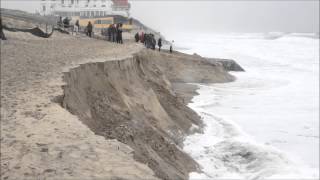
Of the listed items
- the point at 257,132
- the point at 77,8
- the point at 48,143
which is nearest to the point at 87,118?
the point at 48,143

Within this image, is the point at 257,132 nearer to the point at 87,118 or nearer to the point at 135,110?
the point at 135,110

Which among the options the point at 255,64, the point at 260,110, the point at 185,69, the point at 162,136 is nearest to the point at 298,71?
the point at 255,64

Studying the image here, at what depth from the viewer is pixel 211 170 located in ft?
41.0

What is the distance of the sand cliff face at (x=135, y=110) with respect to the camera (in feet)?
34.2

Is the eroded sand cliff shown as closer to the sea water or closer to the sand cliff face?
the sand cliff face

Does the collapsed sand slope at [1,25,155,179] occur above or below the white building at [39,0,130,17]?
below

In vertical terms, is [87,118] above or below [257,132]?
above

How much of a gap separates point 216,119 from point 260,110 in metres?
3.76

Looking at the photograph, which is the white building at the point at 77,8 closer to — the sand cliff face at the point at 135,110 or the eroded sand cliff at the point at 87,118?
the eroded sand cliff at the point at 87,118

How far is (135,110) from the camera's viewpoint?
14.2 m

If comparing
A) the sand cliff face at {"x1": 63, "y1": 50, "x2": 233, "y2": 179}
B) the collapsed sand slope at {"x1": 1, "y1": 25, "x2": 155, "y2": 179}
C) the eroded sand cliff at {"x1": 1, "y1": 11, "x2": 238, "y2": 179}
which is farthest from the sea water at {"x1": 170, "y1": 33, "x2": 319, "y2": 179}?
the collapsed sand slope at {"x1": 1, "y1": 25, "x2": 155, "y2": 179}

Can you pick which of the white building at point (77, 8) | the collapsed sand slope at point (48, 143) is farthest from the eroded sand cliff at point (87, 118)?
the white building at point (77, 8)

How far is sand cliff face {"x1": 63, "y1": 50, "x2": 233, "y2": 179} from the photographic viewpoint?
10438 millimetres

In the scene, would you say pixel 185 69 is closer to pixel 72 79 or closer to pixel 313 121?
pixel 313 121
